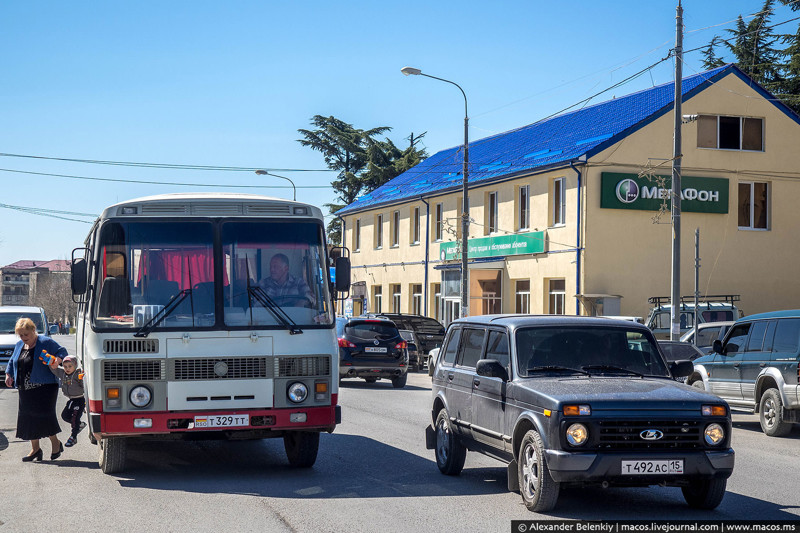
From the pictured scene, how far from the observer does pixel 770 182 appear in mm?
37125

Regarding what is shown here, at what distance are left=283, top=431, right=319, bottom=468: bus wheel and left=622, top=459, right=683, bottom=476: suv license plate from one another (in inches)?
153

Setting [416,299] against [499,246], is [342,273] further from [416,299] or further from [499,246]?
[416,299]

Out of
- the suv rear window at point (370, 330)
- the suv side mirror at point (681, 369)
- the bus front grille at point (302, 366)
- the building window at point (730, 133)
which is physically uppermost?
the building window at point (730, 133)

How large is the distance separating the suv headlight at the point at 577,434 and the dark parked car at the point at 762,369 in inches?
311

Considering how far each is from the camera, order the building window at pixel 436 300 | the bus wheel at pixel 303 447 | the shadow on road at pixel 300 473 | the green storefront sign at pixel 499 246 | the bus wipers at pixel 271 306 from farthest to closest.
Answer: the building window at pixel 436 300 → the green storefront sign at pixel 499 246 → the bus wheel at pixel 303 447 → the bus wipers at pixel 271 306 → the shadow on road at pixel 300 473

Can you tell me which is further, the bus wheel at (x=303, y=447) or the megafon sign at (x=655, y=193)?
the megafon sign at (x=655, y=193)

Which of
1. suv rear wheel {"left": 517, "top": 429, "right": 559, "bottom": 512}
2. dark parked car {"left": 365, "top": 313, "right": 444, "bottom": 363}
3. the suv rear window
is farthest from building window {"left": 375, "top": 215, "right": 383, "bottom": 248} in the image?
suv rear wheel {"left": 517, "top": 429, "right": 559, "bottom": 512}

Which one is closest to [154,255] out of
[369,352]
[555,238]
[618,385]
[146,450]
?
[146,450]

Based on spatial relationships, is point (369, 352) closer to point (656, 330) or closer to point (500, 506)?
point (656, 330)

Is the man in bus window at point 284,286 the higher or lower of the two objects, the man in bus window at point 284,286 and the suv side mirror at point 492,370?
the higher

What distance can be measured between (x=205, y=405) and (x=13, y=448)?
4269 millimetres

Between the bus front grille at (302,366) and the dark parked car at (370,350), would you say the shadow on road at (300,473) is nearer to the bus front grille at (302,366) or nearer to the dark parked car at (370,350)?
the bus front grille at (302,366)

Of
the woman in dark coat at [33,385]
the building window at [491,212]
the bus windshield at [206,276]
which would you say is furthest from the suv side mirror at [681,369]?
the building window at [491,212]

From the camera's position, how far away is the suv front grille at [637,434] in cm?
780
